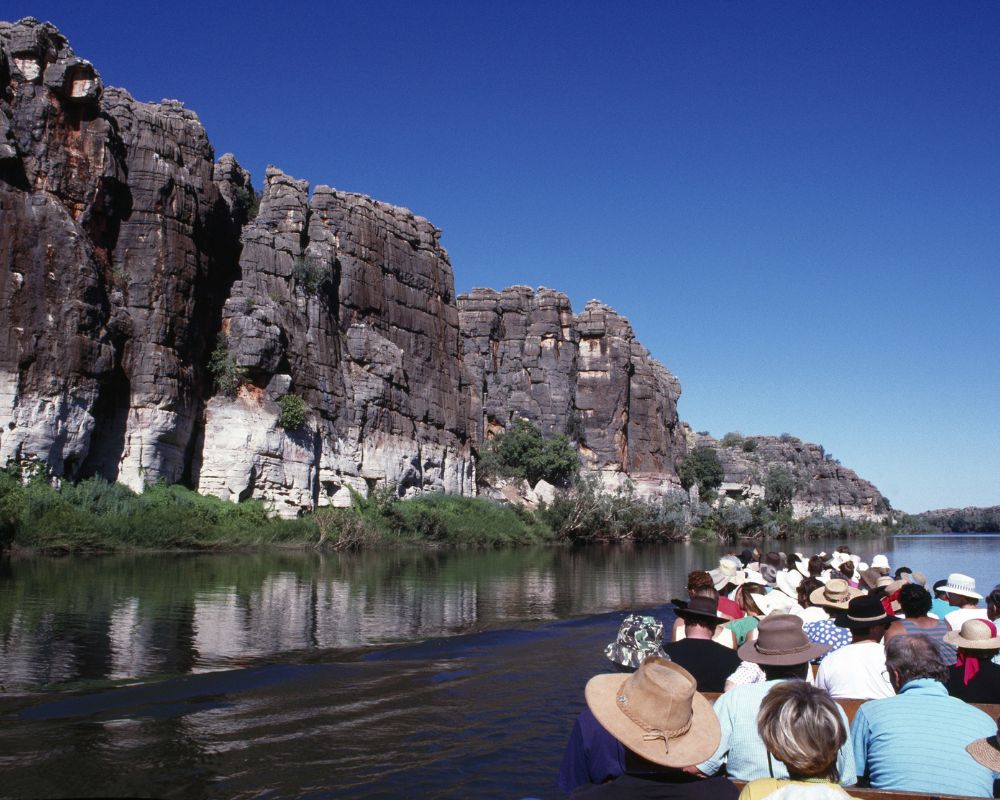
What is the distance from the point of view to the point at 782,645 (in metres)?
5.48

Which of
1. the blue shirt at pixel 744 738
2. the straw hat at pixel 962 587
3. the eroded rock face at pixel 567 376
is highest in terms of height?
the eroded rock face at pixel 567 376

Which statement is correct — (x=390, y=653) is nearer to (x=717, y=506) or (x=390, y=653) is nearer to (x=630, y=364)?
(x=630, y=364)

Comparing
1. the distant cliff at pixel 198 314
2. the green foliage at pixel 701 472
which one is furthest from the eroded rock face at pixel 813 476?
the distant cliff at pixel 198 314

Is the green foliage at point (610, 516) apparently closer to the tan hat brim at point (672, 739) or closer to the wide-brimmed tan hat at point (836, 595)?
the wide-brimmed tan hat at point (836, 595)

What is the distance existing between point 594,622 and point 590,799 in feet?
51.0

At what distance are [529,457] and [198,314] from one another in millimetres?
31699

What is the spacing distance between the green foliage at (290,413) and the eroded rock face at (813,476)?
72.6 meters

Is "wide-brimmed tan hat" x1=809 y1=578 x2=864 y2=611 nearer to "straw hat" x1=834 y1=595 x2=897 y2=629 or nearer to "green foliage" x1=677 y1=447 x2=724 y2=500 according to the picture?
"straw hat" x1=834 y1=595 x2=897 y2=629

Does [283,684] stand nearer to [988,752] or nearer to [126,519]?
[988,752]

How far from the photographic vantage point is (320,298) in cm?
4541

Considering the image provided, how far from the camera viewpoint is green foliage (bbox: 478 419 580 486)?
6538 centimetres

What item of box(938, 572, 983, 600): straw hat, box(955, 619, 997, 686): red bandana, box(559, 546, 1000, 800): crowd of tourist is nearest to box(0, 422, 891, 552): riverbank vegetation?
box(559, 546, 1000, 800): crowd of tourist

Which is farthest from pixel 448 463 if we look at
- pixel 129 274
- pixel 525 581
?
pixel 525 581

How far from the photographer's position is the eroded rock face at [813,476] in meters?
116
